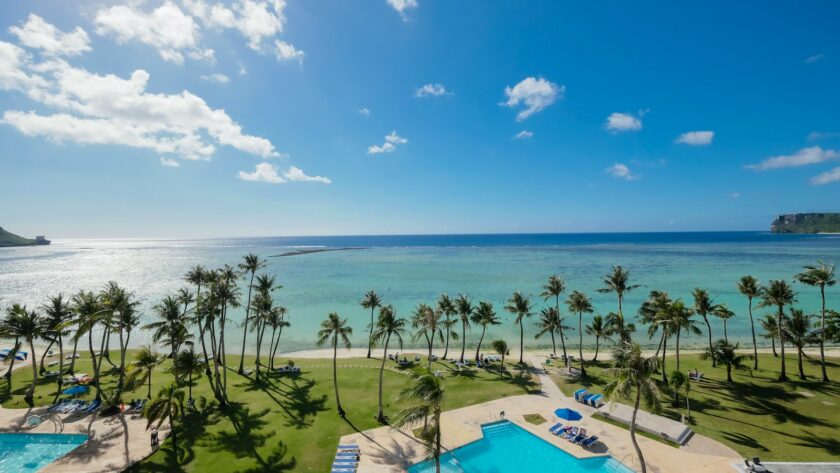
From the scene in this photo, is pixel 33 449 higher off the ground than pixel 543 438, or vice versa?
pixel 543 438

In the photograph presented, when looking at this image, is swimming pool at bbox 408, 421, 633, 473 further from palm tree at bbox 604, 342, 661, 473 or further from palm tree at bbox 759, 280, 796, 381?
palm tree at bbox 759, 280, 796, 381

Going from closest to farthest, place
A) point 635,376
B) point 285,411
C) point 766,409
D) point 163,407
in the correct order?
point 635,376 < point 163,407 < point 766,409 < point 285,411

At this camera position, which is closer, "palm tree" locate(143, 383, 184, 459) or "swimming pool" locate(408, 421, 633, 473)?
"swimming pool" locate(408, 421, 633, 473)

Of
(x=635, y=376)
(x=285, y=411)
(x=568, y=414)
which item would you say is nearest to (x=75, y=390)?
(x=285, y=411)

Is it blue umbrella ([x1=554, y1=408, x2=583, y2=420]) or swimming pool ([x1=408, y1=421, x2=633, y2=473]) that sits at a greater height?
blue umbrella ([x1=554, y1=408, x2=583, y2=420])

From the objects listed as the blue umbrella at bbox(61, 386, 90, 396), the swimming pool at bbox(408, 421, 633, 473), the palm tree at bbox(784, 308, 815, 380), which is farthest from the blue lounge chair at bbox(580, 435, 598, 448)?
the blue umbrella at bbox(61, 386, 90, 396)

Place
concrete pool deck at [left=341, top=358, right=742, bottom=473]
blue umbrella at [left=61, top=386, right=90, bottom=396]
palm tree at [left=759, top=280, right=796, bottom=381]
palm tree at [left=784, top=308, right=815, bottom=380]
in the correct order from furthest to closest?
palm tree at [left=784, top=308, right=815, bottom=380]
palm tree at [left=759, top=280, right=796, bottom=381]
blue umbrella at [left=61, top=386, right=90, bottom=396]
concrete pool deck at [left=341, top=358, right=742, bottom=473]

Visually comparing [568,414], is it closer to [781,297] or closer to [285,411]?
[285,411]
